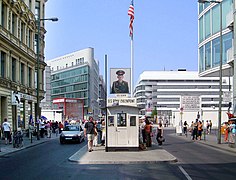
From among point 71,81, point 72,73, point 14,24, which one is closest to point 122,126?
point 14,24

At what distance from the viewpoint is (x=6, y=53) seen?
35781 mm

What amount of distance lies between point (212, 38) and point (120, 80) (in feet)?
65.5

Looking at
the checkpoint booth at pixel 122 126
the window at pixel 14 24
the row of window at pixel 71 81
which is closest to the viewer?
the checkpoint booth at pixel 122 126

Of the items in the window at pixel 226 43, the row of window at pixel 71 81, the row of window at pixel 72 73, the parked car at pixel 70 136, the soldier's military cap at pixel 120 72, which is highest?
the row of window at pixel 72 73

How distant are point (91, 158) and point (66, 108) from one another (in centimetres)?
4579

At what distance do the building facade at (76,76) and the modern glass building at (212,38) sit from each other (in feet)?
248

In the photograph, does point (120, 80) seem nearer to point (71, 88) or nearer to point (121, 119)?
point (121, 119)

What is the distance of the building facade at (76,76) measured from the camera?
398 feet

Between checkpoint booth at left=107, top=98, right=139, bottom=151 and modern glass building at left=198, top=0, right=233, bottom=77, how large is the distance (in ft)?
50.2

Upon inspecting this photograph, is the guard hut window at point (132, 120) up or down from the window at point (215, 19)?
down

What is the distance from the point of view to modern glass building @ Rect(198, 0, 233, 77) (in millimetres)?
34812

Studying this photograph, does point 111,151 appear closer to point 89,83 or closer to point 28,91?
point 28,91

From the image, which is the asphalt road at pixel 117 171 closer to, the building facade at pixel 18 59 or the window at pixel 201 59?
the building facade at pixel 18 59

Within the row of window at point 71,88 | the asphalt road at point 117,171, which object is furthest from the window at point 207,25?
the row of window at point 71,88
